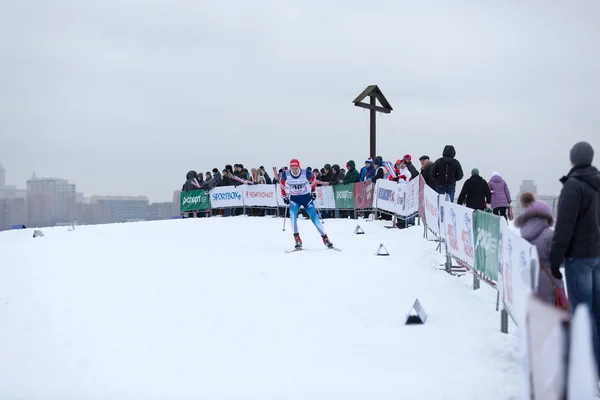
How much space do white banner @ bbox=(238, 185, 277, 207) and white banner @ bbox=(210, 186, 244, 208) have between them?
377 millimetres

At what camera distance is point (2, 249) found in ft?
48.8

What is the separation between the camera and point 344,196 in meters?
22.8

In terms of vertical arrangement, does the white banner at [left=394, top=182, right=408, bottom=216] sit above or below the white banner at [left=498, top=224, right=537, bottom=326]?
above

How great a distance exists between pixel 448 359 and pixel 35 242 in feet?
44.0

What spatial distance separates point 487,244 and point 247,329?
10.5ft

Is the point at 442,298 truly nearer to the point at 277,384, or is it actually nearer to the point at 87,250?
the point at 277,384

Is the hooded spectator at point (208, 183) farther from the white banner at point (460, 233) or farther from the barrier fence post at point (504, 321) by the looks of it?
the barrier fence post at point (504, 321)

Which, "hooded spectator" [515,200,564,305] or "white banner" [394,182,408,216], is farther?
"white banner" [394,182,408,216]

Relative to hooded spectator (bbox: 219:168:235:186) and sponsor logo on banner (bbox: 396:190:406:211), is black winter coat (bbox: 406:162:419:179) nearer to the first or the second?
sponsor logo on banner (bbox: 396:190:406:211)

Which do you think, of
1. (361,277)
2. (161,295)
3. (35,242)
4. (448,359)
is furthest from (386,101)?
(448,359)

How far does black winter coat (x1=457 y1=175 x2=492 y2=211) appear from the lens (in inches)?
537

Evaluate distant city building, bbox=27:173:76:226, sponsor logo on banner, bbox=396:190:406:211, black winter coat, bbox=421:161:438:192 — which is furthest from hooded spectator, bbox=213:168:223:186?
distant city building, bbox=27:173:76:226

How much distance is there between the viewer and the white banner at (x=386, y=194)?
18.5 metres

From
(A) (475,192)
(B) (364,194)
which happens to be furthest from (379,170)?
(A) (475,192)
